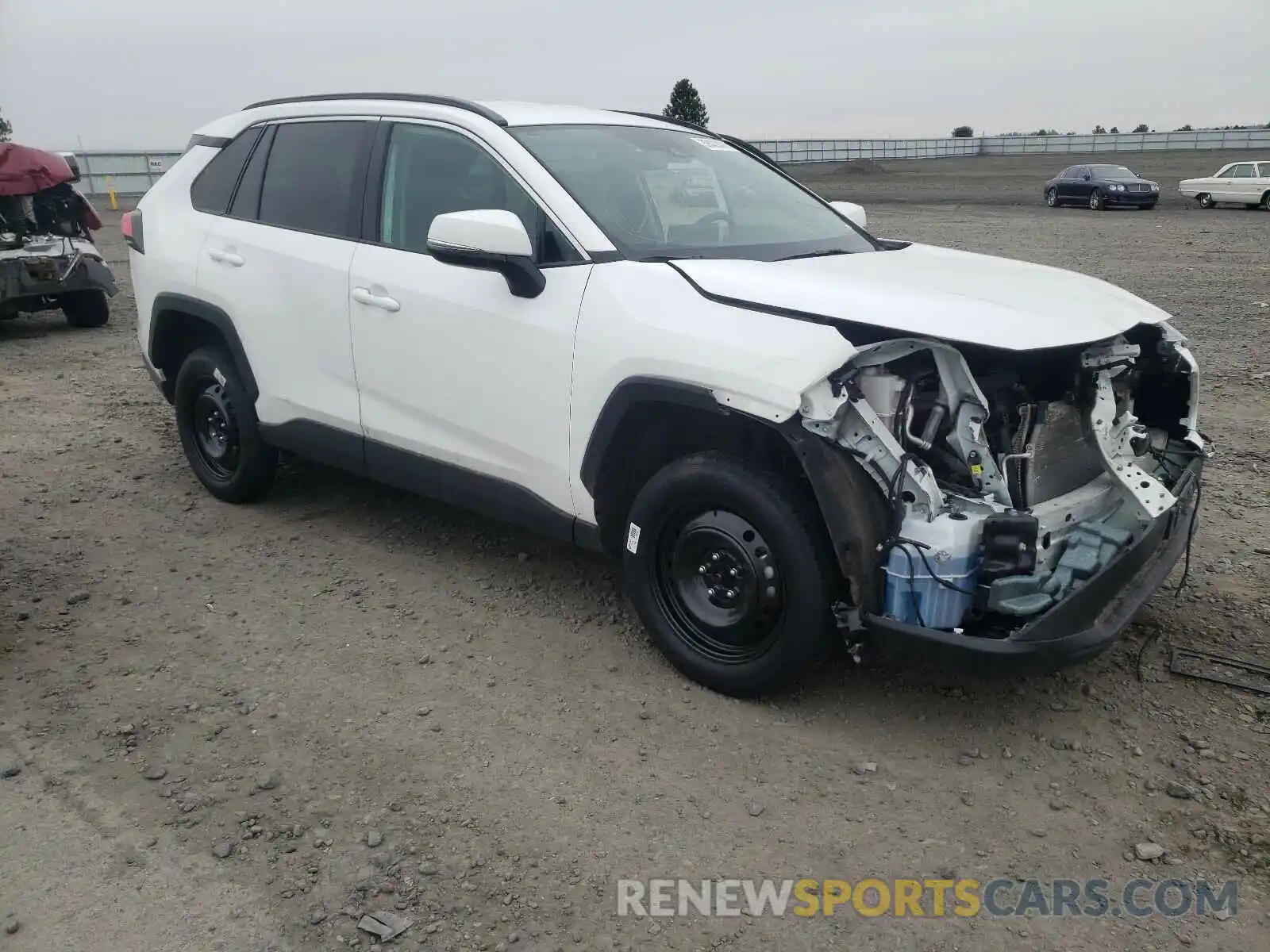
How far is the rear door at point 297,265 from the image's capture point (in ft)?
14.8

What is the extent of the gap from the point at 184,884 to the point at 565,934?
3.36ft

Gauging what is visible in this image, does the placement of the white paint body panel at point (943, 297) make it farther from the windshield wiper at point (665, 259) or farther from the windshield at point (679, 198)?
the windshield at point (679, 198)

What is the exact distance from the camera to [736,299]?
3.26 meters

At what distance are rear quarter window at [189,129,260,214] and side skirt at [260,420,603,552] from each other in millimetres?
1175

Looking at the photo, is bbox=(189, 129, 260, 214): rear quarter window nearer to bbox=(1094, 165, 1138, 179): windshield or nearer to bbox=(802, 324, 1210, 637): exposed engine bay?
bbox=(802, 324, 1210, 637): exposed engine bay

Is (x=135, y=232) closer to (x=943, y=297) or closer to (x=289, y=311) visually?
(x=289, y=311)

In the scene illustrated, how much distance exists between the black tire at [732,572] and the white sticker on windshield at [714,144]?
6.35 feet

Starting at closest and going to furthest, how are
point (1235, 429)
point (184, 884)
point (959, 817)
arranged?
1. point (184, 884)
2. point (959, 817)
3. point (1235, 429)

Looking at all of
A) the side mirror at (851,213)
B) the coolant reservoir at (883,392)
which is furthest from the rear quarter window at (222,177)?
the coolant reservoir at (883,392)

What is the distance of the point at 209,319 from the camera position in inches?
200

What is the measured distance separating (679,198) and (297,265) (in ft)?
5.69

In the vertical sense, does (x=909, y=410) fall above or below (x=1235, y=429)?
above

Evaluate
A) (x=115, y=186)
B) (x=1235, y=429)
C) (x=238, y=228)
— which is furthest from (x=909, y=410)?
(x=115, y=186)

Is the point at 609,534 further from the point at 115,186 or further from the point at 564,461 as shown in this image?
the point at 115,186
